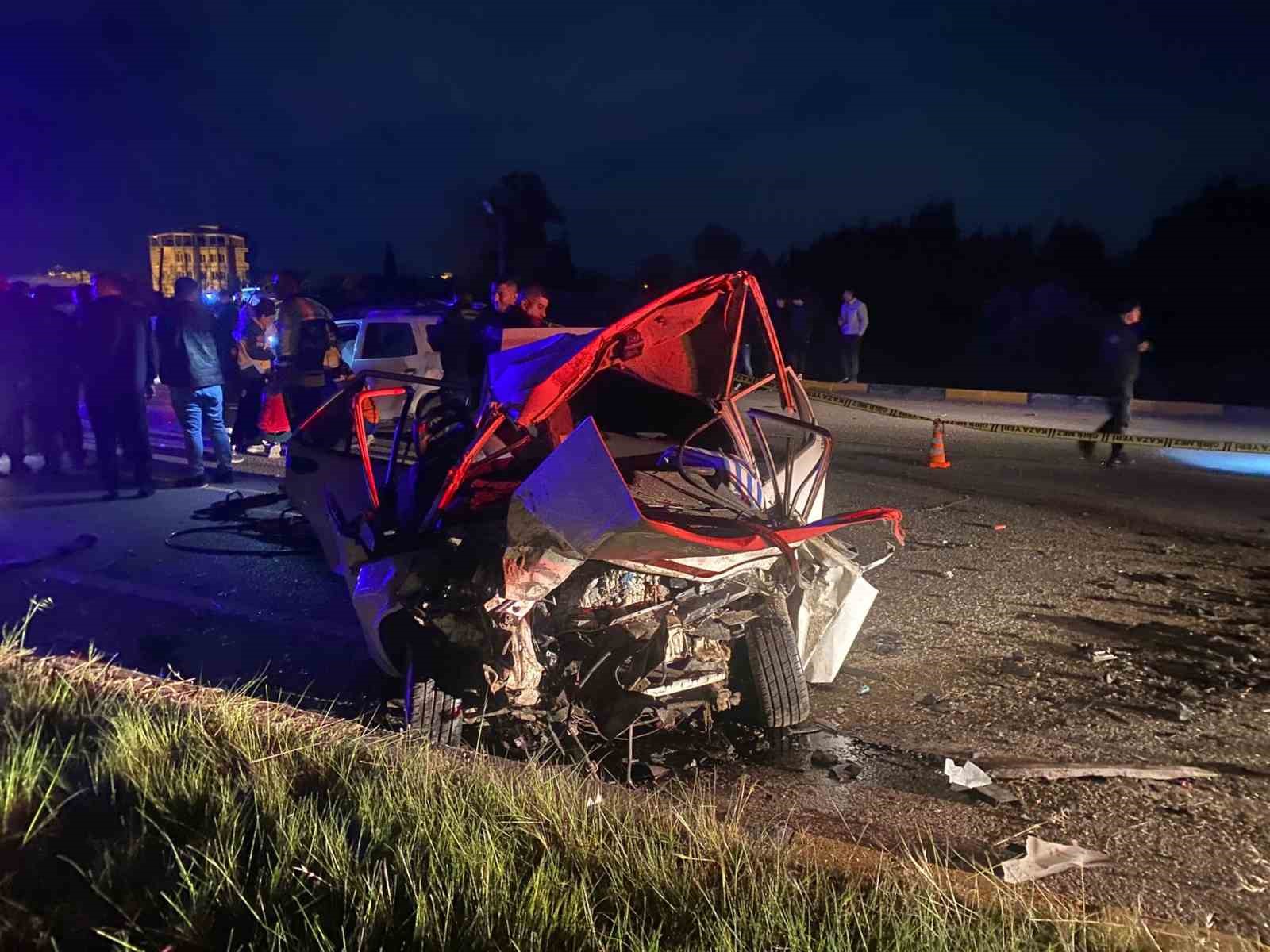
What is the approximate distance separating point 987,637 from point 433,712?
3202mm

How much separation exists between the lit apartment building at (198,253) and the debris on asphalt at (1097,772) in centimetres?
8368

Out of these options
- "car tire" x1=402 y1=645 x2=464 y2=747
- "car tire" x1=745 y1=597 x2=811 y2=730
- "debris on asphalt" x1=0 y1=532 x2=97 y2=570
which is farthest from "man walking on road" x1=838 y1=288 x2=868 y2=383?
"car tire" x1=402 y1=645 x2=464 y2=747

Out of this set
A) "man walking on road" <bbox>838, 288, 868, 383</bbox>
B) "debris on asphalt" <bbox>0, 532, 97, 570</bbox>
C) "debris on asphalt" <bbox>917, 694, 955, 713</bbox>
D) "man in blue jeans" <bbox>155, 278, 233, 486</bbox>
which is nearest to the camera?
"debris on asphalt" <bbox>917, 694, 955, 713</bbox>

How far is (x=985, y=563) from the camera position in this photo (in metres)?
7.28

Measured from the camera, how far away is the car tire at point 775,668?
4.46 meters

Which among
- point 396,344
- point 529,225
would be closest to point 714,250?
point 529,225


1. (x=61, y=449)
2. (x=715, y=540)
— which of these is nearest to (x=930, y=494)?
(x=715, y=540)

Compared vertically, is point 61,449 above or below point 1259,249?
below

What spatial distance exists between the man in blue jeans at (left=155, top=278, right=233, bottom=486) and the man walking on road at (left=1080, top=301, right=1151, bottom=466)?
368 inches

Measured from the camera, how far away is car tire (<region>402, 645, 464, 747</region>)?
14.0 ft

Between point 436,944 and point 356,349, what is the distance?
36.1 ft

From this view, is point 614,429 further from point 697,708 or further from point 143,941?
point 143,941

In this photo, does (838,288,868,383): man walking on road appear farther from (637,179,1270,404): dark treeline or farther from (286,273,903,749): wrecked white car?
(286,273,903,749): wrecked white car

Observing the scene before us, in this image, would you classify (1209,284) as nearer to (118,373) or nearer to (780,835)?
(118,373)
